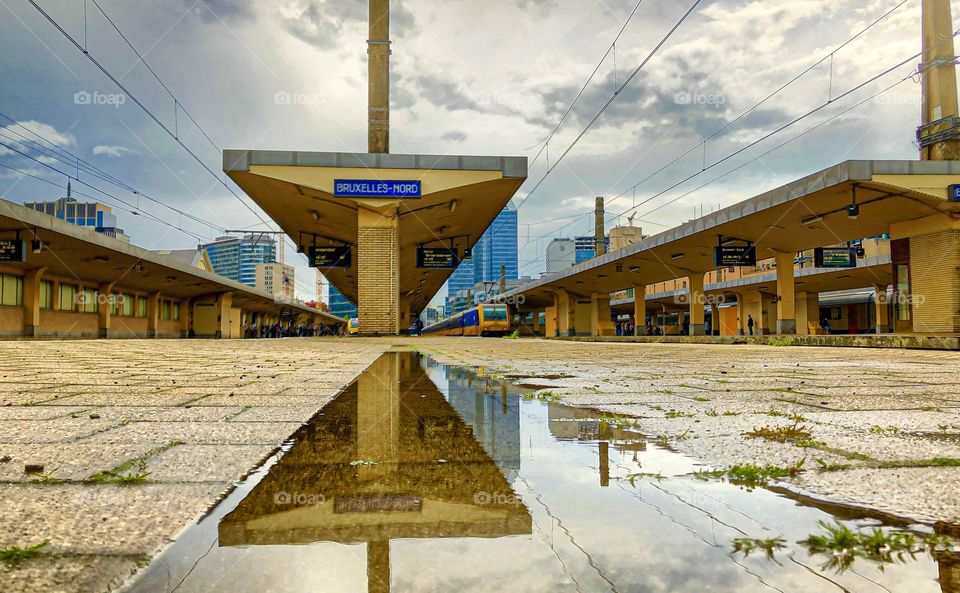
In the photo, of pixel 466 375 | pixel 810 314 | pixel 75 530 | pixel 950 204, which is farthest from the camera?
pixel 810 314

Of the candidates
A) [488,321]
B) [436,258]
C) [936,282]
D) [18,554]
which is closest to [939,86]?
[936,282]

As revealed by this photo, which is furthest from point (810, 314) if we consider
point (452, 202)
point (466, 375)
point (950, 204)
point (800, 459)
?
point (800, 459)

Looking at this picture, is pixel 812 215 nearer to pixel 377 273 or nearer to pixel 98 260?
pixel 377 273

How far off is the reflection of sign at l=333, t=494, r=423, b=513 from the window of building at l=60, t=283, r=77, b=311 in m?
32.3

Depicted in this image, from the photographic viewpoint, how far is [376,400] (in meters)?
3.74

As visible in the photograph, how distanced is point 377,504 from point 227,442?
3.52 ft

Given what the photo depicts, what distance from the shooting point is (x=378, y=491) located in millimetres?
1631

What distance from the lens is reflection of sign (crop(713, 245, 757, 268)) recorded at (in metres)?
24.9

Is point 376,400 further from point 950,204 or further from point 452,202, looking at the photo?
point 950,204

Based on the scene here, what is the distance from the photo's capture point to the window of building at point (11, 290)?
2365 centimetres

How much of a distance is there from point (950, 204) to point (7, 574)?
73.7 ft

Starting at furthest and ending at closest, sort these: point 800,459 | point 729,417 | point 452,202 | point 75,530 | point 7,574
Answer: point 452,202
point 729,417
point 800,459
point 75,530
point 7,574

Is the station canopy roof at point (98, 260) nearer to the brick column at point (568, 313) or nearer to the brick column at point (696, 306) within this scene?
the brick column at point (568, 313)

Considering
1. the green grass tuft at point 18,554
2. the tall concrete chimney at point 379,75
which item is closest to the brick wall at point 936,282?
the tall concrete chimney at point 379,75
